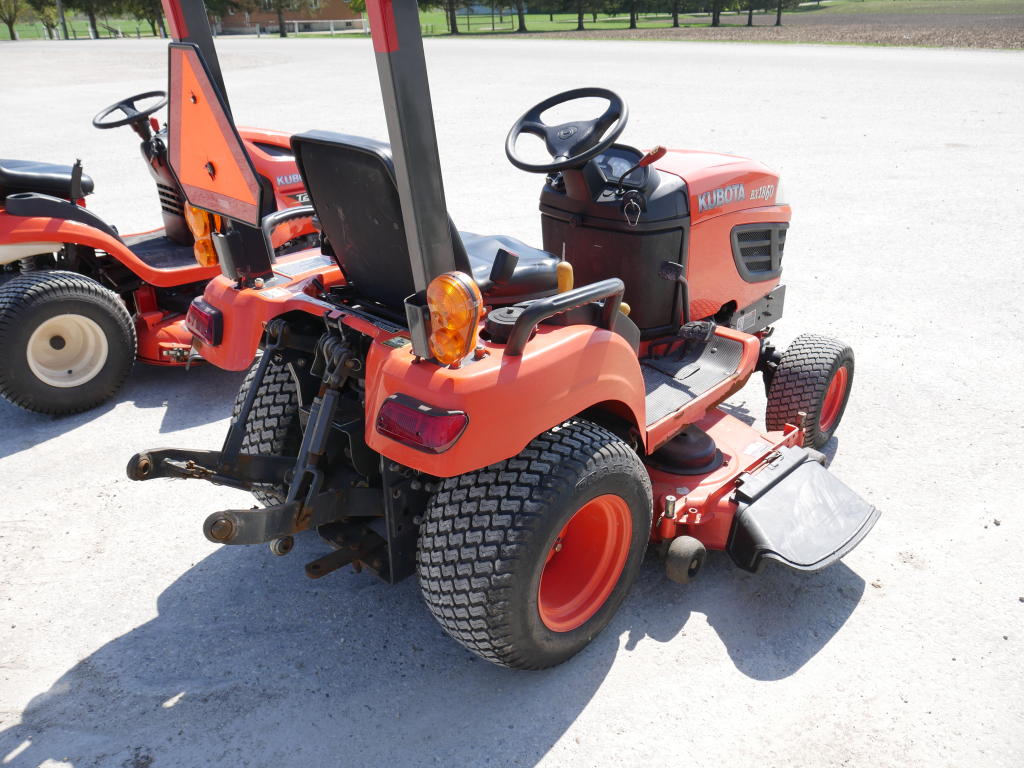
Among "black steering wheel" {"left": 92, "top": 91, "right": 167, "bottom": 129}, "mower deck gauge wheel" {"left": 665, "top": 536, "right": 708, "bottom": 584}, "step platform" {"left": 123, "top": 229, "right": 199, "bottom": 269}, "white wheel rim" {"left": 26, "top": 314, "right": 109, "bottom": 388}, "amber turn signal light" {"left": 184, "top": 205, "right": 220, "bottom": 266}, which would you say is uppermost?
"black steering wheel" {"left": 92, "top": 91, "right": 167, "bottom": 129}

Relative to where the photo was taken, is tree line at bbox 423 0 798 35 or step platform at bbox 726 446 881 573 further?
tree line at bbox 423 0 798 35

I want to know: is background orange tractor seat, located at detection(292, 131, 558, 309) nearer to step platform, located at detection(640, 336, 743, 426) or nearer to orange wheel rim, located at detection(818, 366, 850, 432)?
step platform, located at detection(640, 336, 743, 426)

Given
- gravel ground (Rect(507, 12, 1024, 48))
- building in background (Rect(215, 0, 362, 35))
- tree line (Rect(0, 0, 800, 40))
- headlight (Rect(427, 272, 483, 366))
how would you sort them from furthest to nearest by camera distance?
building in background (Rect(215, 0, 362, 35)) < tree line (Rect(0, 0, 800, 40)) < gravel ground (Rect(507, 12, 1024, 48)) < headlight (Rect(427, 272, 483, 366))

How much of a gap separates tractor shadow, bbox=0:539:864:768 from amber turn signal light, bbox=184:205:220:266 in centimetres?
108

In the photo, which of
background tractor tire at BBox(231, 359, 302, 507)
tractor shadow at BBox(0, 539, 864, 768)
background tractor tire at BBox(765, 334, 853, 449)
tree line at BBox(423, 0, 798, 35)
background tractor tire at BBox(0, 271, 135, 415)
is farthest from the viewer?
tree line at BBox(423, 0, 798, 35)

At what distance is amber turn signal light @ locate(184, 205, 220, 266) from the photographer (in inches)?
105

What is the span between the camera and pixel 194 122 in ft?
7.26

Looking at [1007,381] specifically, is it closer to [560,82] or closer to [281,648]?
[281,648]

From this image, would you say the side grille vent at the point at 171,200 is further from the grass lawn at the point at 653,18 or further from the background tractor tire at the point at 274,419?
the grass lawn at the point at 653,18

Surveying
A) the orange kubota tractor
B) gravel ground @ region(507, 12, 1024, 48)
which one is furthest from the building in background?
the orange kubota tractor

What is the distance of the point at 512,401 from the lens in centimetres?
205

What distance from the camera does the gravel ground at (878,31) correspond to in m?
25.9

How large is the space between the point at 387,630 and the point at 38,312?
8.10ft

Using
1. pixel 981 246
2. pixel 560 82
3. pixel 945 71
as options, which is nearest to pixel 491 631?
pixel 981 246
